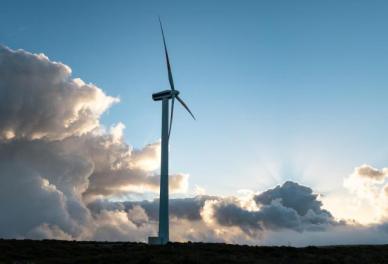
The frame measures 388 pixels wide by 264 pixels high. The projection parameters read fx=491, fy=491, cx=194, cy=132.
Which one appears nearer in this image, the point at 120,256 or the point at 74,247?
the point at 120,256

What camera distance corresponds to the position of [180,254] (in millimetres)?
62438

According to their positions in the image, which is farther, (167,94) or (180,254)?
(167,94)

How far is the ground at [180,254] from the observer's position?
57281 millimetres

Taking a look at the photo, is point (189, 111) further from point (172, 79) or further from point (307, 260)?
point (307, 260)

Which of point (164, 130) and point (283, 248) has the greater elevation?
point (164, 130)

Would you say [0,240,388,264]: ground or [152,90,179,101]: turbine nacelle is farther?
[152,90,179,101]: turbine nacelle

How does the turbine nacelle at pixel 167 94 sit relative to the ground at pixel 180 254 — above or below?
above

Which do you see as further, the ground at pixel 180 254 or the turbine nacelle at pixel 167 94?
the turbine nacelle at pixel 167 94

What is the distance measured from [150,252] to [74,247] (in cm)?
1516

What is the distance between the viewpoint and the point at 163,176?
3137 inches

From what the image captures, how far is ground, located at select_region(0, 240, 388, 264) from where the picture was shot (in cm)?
5728

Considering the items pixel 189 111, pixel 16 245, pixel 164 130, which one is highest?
pixel 189 111

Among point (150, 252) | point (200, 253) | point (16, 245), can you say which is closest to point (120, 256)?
point (150, 252)

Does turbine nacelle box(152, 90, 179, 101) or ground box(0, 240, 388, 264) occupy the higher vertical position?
turbine nacelle box(152, 90, 179, 101)
